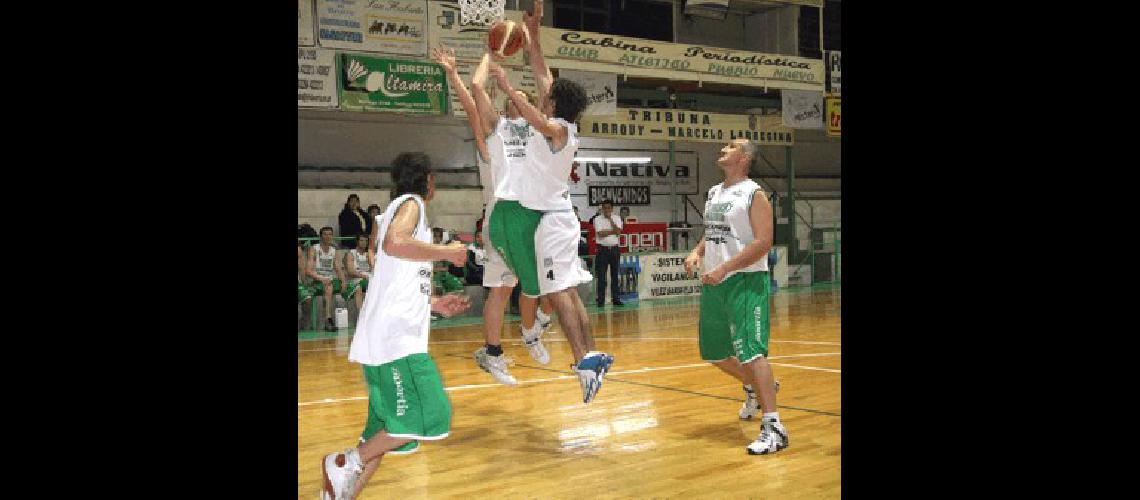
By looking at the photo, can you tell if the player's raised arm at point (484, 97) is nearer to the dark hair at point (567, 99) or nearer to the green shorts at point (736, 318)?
the dark hair at point (567, 99)

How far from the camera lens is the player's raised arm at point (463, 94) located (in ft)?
18.4

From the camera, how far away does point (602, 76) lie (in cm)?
1662

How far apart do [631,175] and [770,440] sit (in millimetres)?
15898

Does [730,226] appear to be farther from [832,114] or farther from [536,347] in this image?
[832,114]

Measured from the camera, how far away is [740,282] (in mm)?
5406

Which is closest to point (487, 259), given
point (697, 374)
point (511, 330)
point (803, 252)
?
point (697, 374)

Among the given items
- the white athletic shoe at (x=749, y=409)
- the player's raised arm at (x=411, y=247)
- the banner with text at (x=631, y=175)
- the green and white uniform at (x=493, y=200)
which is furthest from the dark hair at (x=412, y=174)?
the banner with text at (x=631, y=175)

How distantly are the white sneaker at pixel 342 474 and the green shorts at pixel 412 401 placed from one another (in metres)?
0.21

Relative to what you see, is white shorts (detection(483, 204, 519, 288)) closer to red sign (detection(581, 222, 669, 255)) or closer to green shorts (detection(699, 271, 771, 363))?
green shorts (detection(699, 271, 771, 363))

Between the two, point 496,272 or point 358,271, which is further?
point 358,271

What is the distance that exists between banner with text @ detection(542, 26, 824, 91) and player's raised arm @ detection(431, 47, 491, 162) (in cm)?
953

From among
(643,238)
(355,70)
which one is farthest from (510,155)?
(643,238)
